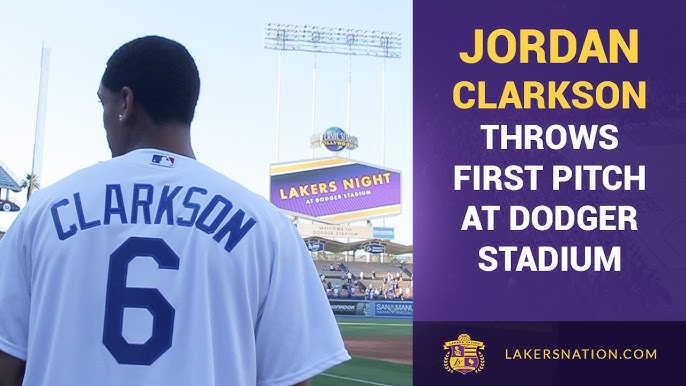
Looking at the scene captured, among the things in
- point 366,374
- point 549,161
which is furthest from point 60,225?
point 366,374

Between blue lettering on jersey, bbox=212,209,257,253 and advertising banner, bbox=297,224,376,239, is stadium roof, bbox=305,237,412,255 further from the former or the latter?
blue lettering on jersey, bbox=212,209,257,253

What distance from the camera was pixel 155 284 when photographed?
1.39 meters

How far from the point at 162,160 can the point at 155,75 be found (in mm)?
180

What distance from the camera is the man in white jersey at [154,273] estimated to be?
1384mm

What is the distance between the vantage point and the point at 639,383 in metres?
6.30

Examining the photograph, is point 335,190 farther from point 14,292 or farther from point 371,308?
point 14,292

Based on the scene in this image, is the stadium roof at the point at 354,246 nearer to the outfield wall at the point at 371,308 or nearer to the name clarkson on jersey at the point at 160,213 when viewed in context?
the outfield wall at the point at 371,308

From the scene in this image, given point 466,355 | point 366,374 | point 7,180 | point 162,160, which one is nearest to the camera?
point 162,160

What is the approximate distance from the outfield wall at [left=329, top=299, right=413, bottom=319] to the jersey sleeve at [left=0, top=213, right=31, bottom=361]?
28313 mm

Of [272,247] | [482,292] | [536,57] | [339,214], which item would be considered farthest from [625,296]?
[339,214]

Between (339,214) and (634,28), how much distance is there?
31942 millimetres

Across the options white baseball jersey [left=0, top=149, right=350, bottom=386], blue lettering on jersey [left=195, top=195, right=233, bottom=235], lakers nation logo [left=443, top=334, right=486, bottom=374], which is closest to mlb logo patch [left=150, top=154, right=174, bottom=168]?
white baseball jersey [left=0, top=149, right=350, bottom=386]

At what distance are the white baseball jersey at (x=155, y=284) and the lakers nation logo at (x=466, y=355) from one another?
4986 millimetres

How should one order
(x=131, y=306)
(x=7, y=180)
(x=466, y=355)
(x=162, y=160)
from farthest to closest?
(x=7, y=180), (x=466, y=355), (x=162, y=160), (x=131, y=306)
